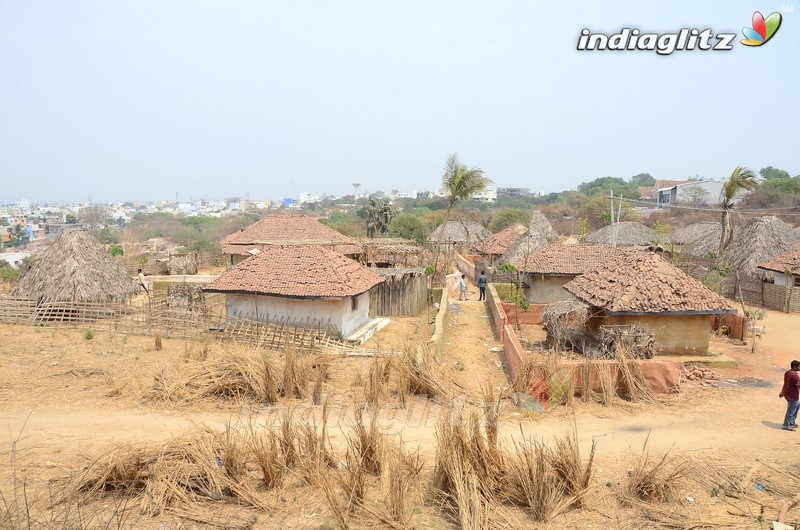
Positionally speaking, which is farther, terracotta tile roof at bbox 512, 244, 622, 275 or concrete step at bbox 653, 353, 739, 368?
terracotta tile roof at bbox 512, 244, 622, 275

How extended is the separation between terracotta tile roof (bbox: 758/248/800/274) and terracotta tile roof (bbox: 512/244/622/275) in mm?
6260

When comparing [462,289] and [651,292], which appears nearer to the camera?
[651,292]

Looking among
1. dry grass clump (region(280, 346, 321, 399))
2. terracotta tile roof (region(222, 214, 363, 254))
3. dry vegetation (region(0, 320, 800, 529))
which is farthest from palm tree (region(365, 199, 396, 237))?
dry vegetation (region(0, 320, 800, 529))

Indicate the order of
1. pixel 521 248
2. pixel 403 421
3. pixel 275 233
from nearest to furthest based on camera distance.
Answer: pixel 403 421, pixel 275 233, pixel 521 248

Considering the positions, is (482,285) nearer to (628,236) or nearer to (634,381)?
(634,381)

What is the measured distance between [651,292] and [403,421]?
755 cm

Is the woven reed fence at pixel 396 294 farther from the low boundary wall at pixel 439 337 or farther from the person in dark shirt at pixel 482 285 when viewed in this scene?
the person in dark shirt at pixel 482 285

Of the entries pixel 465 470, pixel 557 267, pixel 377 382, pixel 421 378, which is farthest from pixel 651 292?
pixel 465 470

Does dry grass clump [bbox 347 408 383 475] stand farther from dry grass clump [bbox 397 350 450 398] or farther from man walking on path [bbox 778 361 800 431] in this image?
man walking on path [bbox 778 361 800 431]

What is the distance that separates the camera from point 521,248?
96.6 ft

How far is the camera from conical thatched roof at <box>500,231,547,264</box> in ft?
94.7

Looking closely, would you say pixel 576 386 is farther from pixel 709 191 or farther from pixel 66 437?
pixel 709 191

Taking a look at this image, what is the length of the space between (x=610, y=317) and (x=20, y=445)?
1210 centimetres

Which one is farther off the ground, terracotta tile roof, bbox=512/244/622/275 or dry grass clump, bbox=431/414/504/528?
terracotta tile roof, bbox=512/244/622/275
